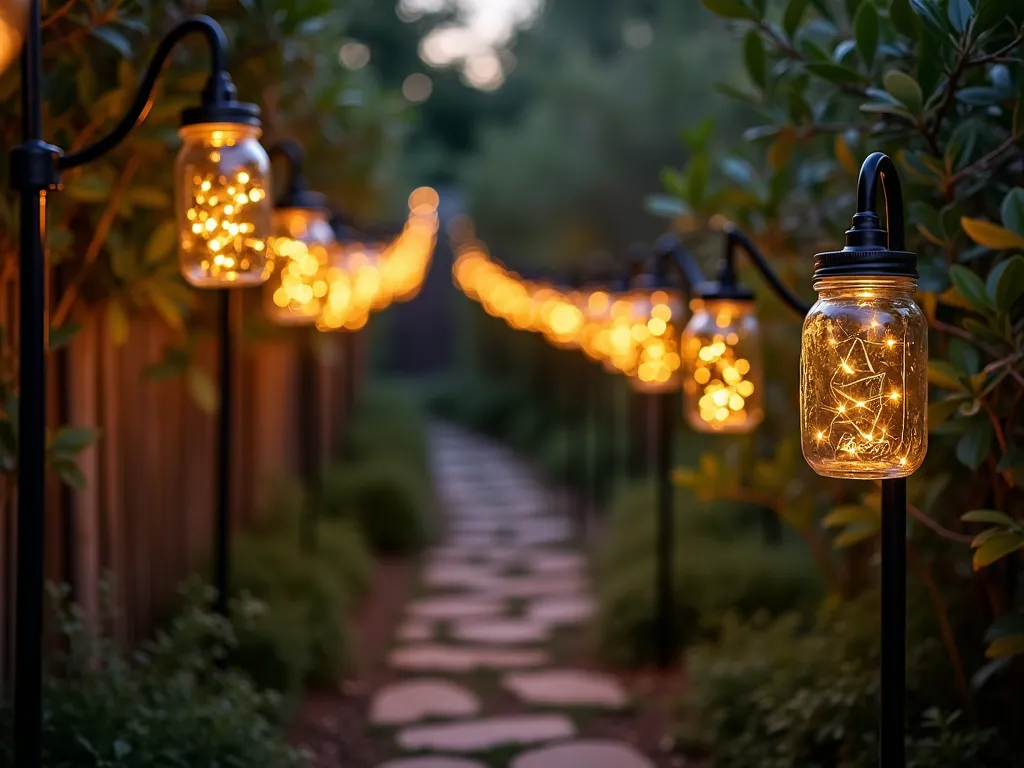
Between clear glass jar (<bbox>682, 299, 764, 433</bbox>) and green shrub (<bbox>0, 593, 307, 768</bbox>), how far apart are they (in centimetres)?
171

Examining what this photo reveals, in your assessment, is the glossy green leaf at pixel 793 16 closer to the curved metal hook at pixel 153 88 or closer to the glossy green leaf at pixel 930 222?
the glossy green leaf at pixel 930 222

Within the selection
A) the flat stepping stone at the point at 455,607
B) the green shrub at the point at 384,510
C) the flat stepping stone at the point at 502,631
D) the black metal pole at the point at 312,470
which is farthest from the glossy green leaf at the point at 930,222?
the green shrub at the point at 384,510

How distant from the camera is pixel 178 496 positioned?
5.58 m

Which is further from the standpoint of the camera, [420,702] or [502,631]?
[502,631]

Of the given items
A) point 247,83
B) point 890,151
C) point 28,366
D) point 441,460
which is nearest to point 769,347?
point 890,151

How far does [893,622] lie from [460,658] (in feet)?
12.8

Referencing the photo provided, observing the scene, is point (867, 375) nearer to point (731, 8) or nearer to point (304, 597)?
point (731, 8)

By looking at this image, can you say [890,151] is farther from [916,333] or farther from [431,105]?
[431,105]

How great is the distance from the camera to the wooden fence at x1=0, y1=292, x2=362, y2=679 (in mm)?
4098

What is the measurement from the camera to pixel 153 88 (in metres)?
2.62

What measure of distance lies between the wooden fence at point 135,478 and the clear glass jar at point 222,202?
1241 mm

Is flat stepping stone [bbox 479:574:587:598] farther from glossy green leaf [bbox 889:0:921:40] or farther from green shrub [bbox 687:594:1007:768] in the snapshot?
glossy green leaf [bbox 889:0:921:40]

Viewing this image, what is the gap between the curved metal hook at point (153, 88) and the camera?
2498 mm

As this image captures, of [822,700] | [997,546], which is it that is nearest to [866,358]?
[997,546]
